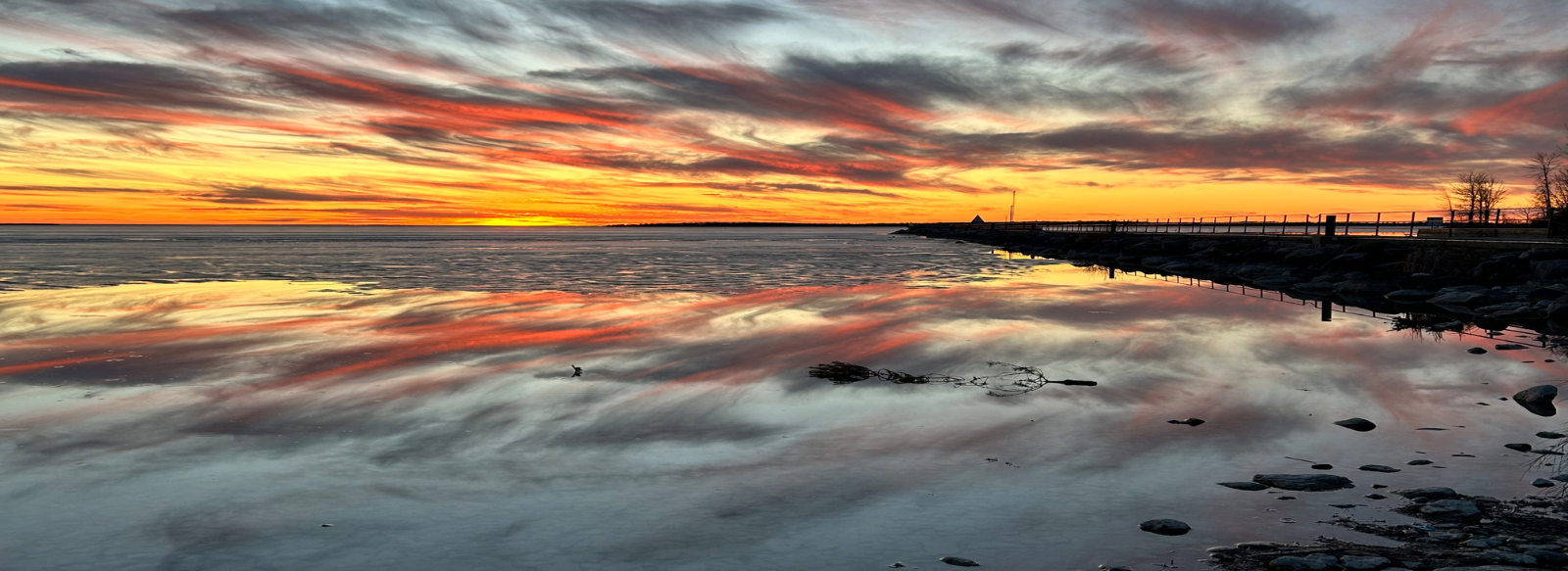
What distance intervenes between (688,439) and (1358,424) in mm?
6807

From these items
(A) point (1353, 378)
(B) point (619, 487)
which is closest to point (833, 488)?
(B) point (619, 487)

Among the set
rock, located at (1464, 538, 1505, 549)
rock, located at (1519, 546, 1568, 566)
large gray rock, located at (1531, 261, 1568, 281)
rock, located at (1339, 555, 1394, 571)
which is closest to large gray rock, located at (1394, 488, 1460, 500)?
rock, located at (1464, 538, 1505, 549)

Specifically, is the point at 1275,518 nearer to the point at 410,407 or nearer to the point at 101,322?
the point at 410,407

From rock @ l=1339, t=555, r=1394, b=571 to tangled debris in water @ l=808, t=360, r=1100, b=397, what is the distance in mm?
5699

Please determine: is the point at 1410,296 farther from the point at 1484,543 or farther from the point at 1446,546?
the point at 1446,546

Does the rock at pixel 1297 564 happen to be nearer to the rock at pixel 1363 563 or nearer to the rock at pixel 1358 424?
the rock at pixel 1363 563

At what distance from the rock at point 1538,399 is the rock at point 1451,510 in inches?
183

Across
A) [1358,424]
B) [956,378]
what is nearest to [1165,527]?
[1358,424]

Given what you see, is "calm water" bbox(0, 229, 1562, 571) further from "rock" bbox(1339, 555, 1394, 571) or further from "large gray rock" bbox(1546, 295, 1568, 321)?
"large gray rock" bbox(1546, 295, 1568, 321)

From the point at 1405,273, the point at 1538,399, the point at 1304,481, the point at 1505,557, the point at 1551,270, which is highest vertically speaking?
the point at 1551,270

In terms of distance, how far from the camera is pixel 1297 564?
5.02m

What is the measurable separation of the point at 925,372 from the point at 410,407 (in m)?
6.62

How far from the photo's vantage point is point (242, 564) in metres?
5.34

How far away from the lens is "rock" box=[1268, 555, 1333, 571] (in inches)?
195
